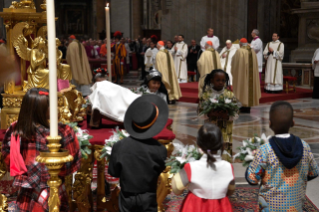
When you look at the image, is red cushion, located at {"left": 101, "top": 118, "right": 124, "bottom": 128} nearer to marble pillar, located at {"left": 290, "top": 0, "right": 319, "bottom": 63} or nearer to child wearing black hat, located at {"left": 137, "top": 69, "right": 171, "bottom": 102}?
child wearing black hat, located at {"left": 137, "top": 69, "right": 171, "bottom": 102}

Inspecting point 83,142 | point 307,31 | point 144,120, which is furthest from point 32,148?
point 307,31

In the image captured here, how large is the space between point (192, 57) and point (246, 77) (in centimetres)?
703

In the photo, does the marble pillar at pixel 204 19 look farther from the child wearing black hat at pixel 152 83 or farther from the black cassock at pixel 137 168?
the black cassock at pixel 137 168

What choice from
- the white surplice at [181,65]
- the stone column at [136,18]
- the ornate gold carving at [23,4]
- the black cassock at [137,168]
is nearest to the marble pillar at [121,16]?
the stone column at [136,18]

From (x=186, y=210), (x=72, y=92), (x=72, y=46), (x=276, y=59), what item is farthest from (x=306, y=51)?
(x=186, y=210)

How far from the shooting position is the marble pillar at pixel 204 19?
657 inches

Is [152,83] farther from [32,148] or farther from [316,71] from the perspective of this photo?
[316,71]

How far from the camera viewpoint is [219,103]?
16.1 ft

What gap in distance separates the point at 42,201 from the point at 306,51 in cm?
1360

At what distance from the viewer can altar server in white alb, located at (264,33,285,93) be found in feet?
44.5

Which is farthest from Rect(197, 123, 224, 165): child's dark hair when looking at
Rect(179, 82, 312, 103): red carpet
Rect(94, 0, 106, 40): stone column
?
Rect(94, 0, 106, 40): stone column

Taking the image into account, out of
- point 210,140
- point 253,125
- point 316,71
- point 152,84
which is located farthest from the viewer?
point 316,71

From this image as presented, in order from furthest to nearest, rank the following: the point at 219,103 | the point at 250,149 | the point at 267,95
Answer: the point at 267,95, the point at 219,103, the point at 250,149

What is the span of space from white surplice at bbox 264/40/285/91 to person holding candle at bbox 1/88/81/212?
444 inches
